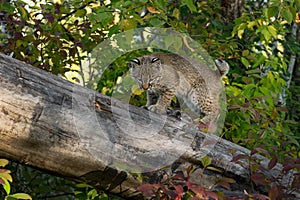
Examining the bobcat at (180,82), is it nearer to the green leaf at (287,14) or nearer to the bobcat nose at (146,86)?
the bobcat nose at (146,86)

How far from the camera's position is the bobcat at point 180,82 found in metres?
2.94

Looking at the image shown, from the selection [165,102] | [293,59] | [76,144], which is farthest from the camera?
[293,59]

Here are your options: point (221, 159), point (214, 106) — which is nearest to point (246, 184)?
point (221, 159)

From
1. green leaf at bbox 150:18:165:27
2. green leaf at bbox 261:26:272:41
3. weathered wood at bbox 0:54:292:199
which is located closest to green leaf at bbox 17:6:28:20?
green leaf at bbox 150:18:165:27

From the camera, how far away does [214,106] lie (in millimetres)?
3320

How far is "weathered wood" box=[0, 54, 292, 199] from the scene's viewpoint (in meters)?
2.14

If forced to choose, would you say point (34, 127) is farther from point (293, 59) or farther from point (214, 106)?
point (293, 59)

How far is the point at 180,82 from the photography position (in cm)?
321

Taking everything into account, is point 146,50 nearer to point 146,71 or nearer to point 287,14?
point 146,71

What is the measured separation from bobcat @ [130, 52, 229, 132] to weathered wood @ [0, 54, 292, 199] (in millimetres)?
328

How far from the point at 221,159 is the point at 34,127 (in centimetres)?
106

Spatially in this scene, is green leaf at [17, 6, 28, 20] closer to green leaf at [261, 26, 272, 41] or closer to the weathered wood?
the weathered wood

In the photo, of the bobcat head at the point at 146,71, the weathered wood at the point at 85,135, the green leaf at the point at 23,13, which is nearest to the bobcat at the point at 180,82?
the bobcat head at the point at 146,71

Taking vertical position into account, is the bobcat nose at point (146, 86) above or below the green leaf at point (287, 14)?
below
